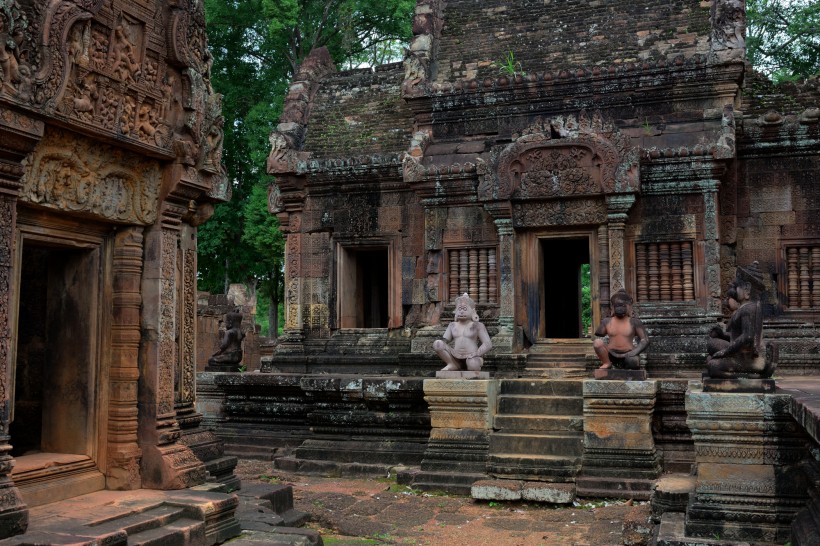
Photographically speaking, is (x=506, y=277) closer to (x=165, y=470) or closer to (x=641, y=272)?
(x=641, y=272)

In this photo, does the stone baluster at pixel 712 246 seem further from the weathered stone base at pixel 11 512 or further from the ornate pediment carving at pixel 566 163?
the weathered stone base at pixel 11 512

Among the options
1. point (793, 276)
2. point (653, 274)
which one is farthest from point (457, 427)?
point (793, 276)

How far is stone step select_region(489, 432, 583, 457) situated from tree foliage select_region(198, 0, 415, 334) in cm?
1199

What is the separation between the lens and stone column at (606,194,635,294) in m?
10.9

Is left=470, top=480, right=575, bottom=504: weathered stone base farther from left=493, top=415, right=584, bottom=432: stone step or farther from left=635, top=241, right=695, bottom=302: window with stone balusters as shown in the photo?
left=635, top=241, right=695, bottom=302: window with stone balusters

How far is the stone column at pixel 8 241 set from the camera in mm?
4547

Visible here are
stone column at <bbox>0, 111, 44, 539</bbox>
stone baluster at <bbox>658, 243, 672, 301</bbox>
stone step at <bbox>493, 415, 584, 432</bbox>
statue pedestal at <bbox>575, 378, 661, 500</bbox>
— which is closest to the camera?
stone column at <bbox>0, 111, 44, 539</bbox>

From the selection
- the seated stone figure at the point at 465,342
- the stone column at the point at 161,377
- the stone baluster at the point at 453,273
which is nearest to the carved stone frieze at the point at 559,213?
the stone baluster at the point at 453,273

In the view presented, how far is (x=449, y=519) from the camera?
8062 millimetres

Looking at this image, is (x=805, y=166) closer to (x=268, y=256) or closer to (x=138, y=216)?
(x=138, y=216)

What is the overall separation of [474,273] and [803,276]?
14.8ft

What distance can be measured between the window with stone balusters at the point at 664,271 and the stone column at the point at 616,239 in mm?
329

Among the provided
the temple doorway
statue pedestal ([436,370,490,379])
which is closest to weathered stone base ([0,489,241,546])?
the temple doorway

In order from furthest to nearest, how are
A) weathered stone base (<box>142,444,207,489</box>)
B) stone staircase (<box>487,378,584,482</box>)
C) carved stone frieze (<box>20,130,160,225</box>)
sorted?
stone staircase (<box>487,378,584,482</box>), weathered stone base (<box>142,444,207,489</box>), carved stone frieze (<box>20,130,160,225</box>)
